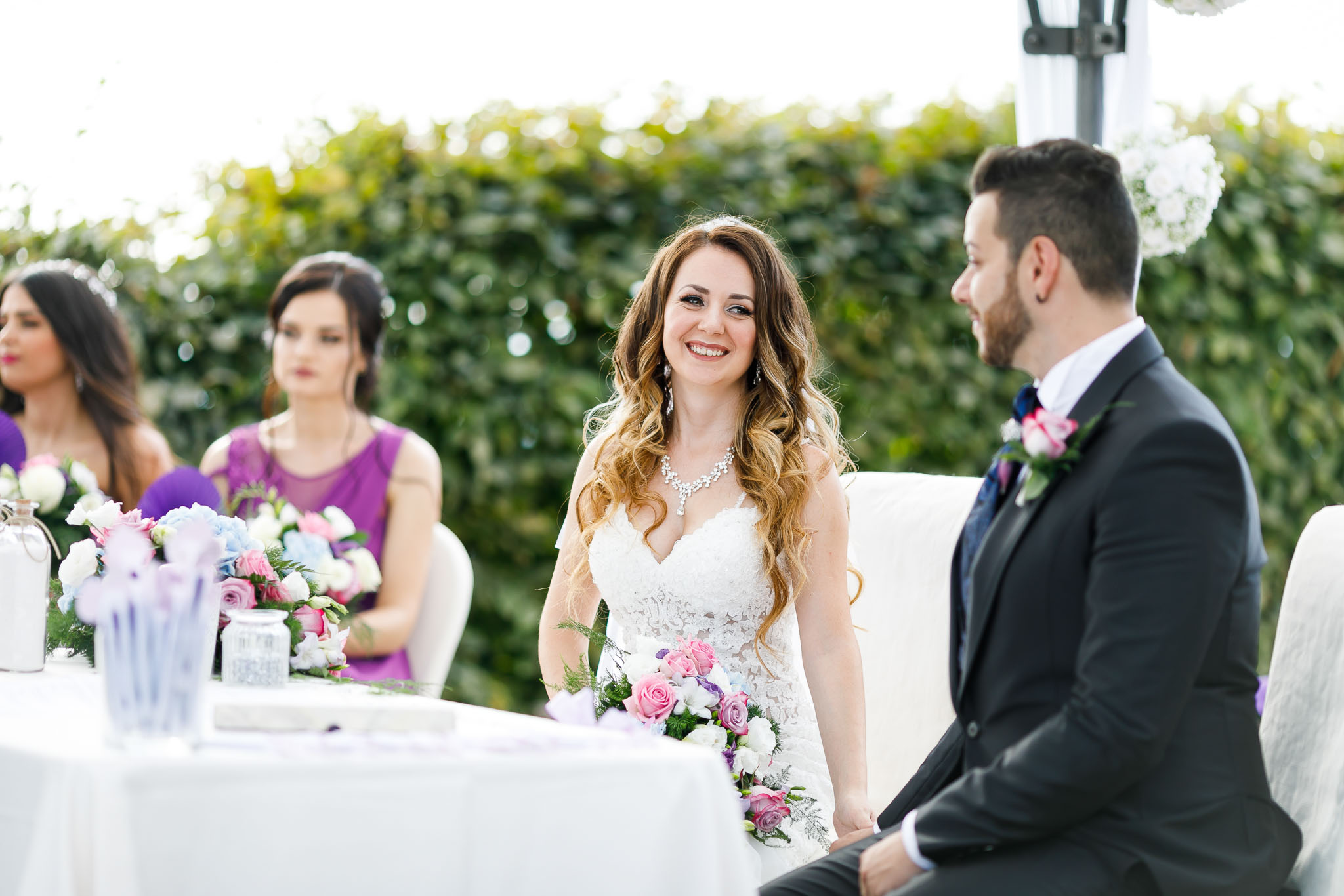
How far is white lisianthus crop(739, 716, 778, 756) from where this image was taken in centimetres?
271

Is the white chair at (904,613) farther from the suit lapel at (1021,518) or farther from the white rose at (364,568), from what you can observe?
the white rose at (364,568)

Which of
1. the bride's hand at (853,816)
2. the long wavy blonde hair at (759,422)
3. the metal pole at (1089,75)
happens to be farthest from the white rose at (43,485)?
the metal pole at (1089,75)

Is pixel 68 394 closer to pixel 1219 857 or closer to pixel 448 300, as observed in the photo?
pixel 448 300

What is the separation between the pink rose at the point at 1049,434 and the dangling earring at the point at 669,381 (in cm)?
149

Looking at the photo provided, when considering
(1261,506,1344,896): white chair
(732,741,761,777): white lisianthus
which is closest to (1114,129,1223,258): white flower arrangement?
(1261,506,1344,896): white chair

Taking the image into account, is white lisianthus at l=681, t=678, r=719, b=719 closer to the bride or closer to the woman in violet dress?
the bride

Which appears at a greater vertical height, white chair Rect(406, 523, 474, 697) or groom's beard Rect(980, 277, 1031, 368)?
groom's beard Rect(980, 277, 1031, 368)

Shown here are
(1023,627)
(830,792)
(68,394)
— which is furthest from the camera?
(68,394)

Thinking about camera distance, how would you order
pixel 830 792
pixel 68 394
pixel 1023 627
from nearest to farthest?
pixel 1023 627, pixel 830 792, pixel 68 394


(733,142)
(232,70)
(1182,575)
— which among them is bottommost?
(1182,575)

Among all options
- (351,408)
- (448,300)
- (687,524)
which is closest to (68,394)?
(351,408)

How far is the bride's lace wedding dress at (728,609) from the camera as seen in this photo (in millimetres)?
3203

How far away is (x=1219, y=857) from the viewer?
2.08 meters

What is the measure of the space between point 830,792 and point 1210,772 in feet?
4.06
